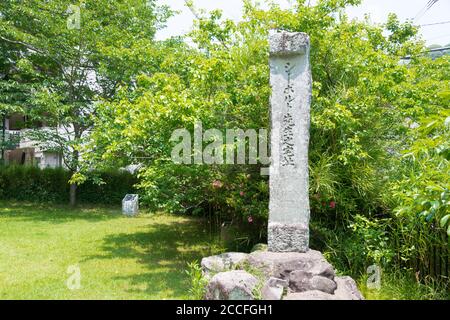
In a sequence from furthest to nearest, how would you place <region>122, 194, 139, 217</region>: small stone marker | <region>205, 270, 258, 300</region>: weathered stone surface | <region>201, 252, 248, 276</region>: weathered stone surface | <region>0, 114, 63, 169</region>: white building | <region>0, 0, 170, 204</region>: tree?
<region>0, 114, 63, 169</region>: white building → <region>122, 194, 139, 217</region>: small stone marker → <region>0, 0, 170, 204</region>: tree → <region>201, 252, 248, 276</region>: weathered stone surface → <region>205, 270, 258, 300</region>: weathered stone surface

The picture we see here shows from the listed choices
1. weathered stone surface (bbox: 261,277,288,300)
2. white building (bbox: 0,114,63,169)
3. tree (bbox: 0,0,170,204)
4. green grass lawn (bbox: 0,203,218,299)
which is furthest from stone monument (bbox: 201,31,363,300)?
white building (bbox: 0,114,63,169)

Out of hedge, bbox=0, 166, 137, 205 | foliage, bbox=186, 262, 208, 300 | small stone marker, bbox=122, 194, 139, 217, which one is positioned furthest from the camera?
hedge, bbox=0, 166, 137, 205

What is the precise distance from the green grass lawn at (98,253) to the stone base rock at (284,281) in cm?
94

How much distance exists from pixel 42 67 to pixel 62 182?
398 centimetres

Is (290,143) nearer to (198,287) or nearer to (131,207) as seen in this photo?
(198,287)

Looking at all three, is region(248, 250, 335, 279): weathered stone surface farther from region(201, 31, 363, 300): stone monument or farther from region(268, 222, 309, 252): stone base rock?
region(268, 222, 309, 252): stone base rock

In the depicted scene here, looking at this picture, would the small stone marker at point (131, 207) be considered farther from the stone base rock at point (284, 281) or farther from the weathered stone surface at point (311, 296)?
the weathered stone surface at point (311, 296)

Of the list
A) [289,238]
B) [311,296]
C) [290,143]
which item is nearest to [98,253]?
[289,238]

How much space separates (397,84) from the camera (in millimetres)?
5816

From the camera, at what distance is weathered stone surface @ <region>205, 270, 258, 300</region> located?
3.94 meters

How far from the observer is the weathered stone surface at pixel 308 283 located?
404cm

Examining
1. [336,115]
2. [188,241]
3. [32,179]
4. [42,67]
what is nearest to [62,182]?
[32,179]

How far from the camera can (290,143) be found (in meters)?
5.02

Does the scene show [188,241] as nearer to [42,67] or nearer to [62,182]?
[62,182]
